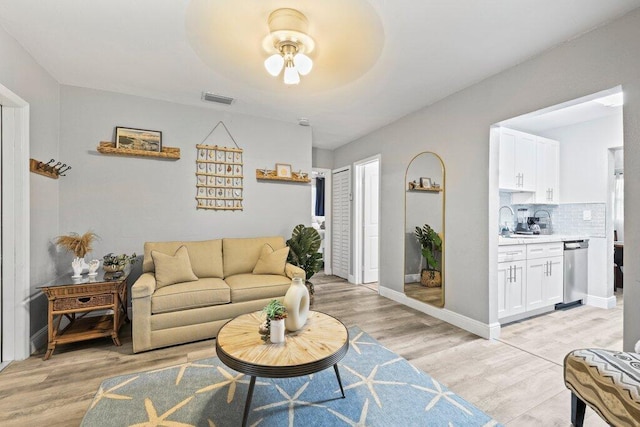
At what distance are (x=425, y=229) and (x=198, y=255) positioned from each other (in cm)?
283

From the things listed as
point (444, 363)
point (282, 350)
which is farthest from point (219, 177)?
point (444, 363)

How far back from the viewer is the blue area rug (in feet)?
5.45

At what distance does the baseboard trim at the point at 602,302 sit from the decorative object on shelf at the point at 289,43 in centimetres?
478

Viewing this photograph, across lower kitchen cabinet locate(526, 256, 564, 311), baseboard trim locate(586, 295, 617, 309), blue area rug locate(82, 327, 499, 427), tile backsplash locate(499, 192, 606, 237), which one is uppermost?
tile backsplash locate(499, 192, 606, 237)

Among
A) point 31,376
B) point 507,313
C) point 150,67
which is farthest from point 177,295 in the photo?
point 507,313

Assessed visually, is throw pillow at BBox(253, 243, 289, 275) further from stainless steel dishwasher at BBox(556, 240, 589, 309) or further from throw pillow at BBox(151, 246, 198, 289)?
stainless steel dishwasher at BBox(556, 240, 589, 309)

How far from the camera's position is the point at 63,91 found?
307 cm

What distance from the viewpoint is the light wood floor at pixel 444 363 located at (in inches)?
70.6

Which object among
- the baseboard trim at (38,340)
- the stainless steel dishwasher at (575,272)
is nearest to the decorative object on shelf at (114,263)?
the baseboard trim at (38,340)

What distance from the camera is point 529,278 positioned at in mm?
3377

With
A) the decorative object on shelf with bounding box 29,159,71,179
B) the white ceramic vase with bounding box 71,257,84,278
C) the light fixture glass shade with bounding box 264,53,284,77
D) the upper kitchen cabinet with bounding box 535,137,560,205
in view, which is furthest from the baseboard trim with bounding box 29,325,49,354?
the upper kitchen cabinet with bounding box 535,137,560,205

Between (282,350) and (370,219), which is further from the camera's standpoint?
(370,219)

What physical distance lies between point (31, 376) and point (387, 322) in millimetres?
3185

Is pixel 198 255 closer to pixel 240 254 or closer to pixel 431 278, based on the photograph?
pixel 240 254
